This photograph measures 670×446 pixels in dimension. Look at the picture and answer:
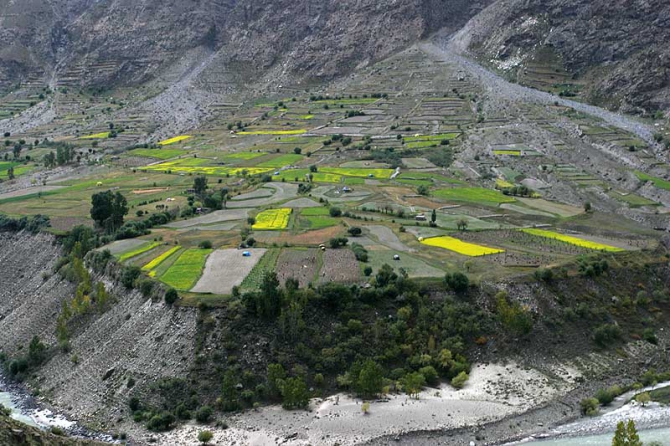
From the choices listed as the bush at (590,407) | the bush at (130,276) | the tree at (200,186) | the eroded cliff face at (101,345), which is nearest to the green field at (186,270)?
the eroded cliff face at (101,345)

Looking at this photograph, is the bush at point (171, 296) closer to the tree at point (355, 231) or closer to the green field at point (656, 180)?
the tree at point (355, 231)

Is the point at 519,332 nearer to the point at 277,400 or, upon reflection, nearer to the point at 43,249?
the point at 277,400

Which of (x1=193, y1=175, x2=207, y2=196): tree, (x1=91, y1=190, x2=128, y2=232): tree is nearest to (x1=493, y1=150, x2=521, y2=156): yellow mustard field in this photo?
(x1=193, y1=175, x2=207, y2=196): tree

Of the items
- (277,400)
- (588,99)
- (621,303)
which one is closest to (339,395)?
(277,400)

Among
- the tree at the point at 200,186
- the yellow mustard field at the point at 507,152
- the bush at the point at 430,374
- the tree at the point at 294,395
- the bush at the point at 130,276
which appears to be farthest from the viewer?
the yellow mustard field at the point at 507,152

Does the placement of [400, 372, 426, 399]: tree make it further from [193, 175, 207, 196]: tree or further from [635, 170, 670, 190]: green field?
[635, 170, 670, 190]: green field

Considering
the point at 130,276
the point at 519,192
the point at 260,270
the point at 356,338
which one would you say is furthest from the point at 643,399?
the point at 519,192

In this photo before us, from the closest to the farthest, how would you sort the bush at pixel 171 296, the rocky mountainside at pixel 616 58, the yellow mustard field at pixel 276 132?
the bush at pixel 171 296
the rocky mountainside at pixel 616 58
the yellow mustard field at pixel 276 132
